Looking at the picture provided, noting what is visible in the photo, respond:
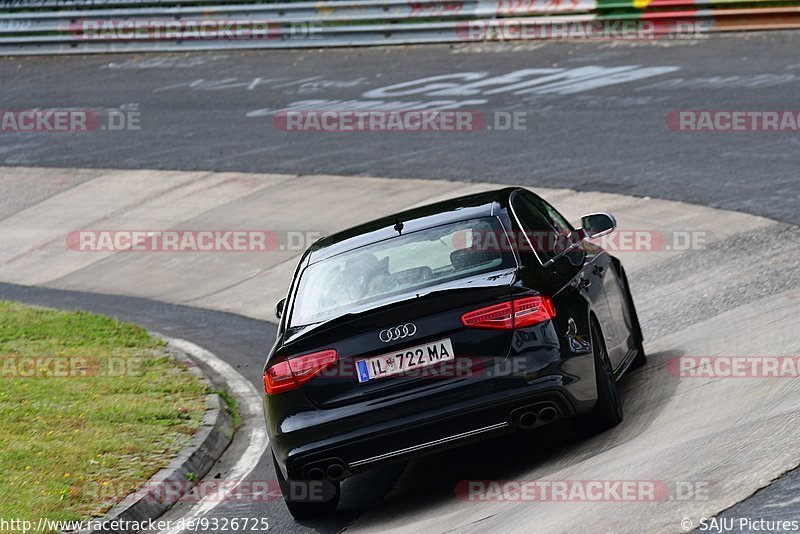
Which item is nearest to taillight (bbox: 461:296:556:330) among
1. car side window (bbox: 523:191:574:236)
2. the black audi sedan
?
the black audi sedan

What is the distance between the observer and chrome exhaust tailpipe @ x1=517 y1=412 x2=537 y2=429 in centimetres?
712

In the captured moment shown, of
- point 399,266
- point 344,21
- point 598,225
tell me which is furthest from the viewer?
point 344,21

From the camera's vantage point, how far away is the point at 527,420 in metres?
Answer: 7.16

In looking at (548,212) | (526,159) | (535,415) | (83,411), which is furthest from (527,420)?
(526,159)

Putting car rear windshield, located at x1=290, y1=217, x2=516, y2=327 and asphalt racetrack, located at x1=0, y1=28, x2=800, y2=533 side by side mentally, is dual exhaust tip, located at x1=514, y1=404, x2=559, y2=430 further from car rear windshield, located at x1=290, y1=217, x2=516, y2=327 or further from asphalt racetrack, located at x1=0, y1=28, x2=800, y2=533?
car rear windshield, located at x1=290, y1=217, x2=516, y2=327

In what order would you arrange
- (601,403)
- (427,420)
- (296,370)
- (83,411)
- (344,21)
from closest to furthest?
(427,420) → (296,370) → (601,403) → (83,411) → (344,21)

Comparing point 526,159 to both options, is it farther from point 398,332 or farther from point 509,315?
point 398,332

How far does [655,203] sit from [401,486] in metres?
7.44

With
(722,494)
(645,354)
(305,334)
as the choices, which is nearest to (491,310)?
(305,334)

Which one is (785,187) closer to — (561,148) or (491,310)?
(561,148)

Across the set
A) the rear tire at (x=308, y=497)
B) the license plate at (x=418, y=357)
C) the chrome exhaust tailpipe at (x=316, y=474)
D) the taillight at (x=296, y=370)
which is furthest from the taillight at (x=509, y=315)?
the rear tire at (x=308, y=497)

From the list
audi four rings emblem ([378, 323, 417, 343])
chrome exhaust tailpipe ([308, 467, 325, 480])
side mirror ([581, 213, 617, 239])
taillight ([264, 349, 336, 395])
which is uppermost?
side mirror ([581, 213, 617, 239])

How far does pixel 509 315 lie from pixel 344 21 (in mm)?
19196

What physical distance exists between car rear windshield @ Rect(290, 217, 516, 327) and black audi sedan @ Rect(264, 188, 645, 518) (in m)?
0.01
